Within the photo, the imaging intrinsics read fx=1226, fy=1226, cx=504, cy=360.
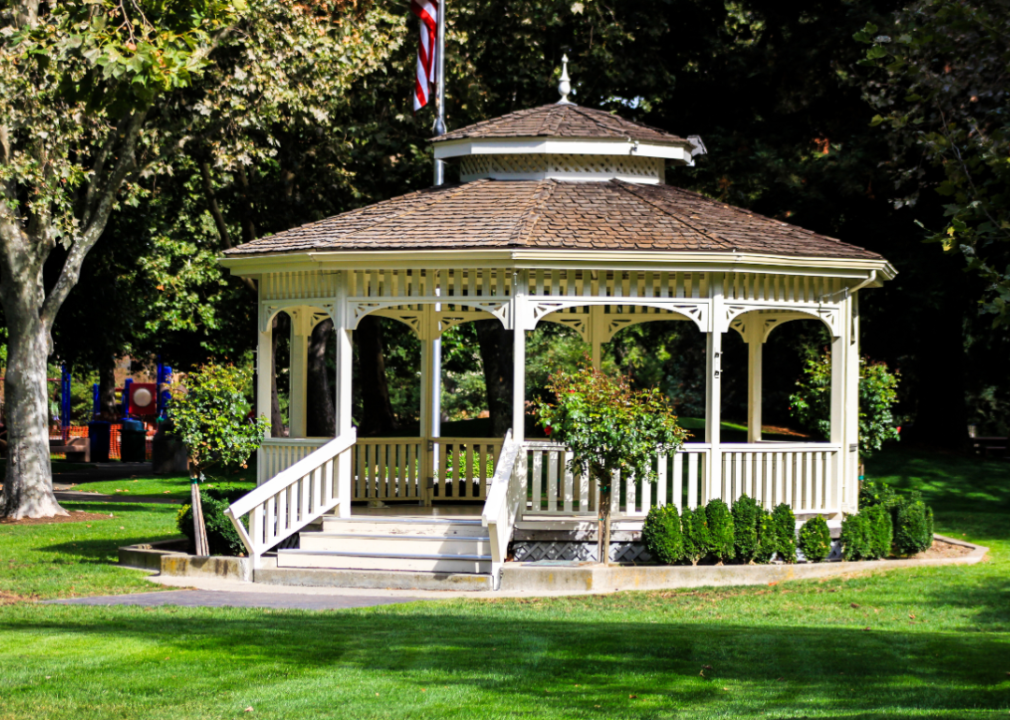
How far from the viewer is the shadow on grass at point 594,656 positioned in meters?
8.15

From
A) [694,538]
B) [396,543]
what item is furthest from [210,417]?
[694,538]

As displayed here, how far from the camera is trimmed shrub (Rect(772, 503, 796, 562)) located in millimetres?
14281

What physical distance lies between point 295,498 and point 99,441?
25.0 meters

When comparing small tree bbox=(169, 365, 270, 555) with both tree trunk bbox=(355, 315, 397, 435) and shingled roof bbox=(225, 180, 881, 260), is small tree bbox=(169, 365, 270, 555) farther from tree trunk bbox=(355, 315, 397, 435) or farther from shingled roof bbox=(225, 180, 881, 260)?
tree trunk bbox=(355, 315, 397, 435)

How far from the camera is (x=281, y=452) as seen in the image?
51.7 feet

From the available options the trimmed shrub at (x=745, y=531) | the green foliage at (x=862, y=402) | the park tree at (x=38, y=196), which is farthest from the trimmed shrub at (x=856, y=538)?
the park tree at (x=38, y=196)

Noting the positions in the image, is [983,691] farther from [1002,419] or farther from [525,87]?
[1002,419]

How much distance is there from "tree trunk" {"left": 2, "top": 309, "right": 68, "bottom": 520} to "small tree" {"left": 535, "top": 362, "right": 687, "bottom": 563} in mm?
11044

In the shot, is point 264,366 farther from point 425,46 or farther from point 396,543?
point 425,46

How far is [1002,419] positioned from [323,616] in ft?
125

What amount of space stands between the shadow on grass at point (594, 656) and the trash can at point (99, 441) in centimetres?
2743

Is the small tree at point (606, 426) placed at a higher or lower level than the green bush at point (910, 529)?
higher

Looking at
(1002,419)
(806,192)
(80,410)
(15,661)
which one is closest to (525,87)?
(806,192)

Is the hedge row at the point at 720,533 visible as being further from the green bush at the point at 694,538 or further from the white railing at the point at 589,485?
the white railing at the point at 589,485
